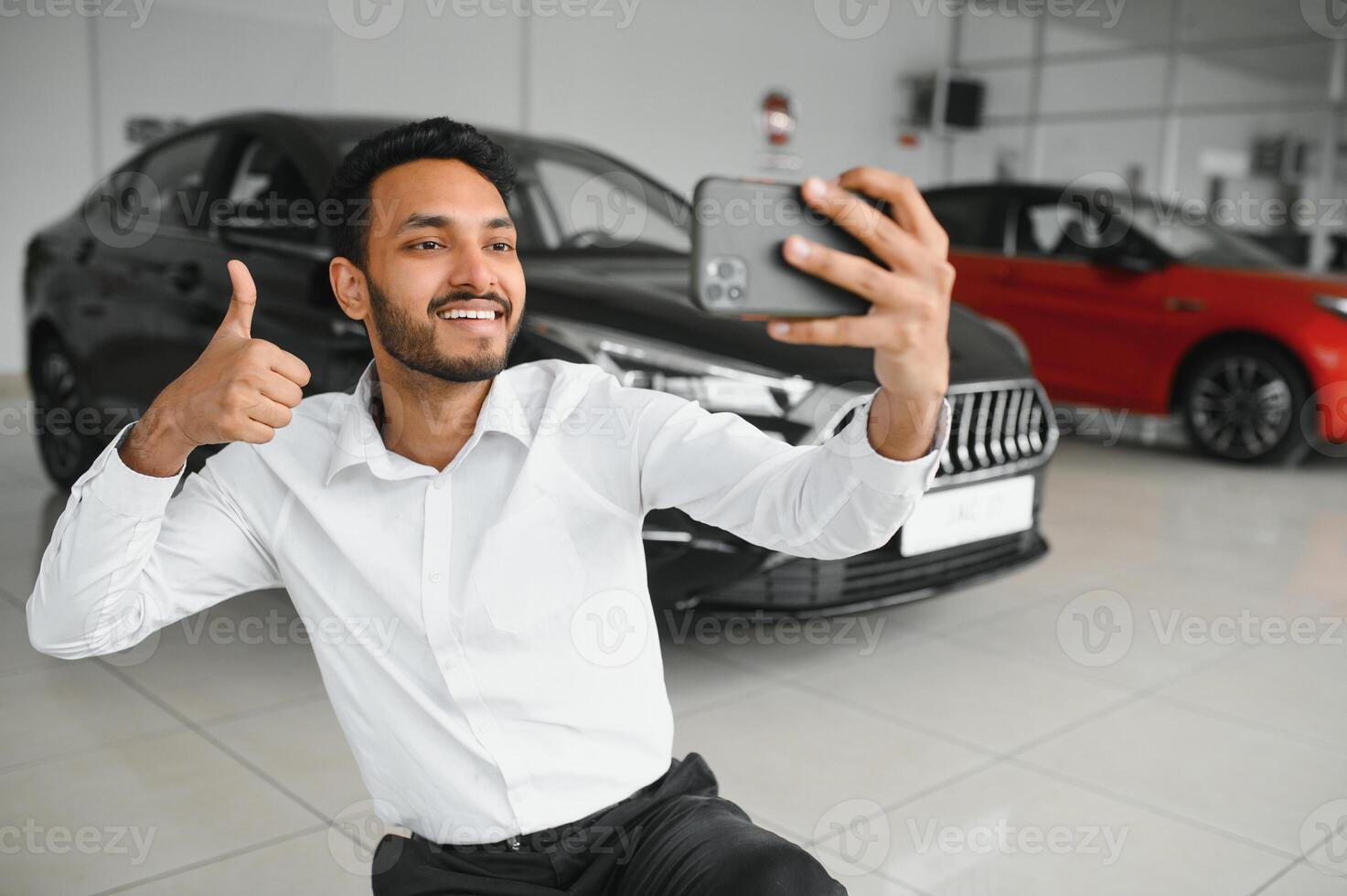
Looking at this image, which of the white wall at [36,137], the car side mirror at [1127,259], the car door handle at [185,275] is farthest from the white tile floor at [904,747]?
the white wall at [36,137]

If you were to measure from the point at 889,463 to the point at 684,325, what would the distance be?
155cm

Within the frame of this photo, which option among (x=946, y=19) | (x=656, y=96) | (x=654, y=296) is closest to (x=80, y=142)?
(x=656, y=96)

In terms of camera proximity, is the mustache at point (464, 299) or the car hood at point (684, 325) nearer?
the mustache at point (464, 299)

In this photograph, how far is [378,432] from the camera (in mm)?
1283

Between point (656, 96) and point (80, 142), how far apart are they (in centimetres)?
402

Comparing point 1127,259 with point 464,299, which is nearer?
point 464,299

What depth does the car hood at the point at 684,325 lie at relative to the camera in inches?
95.2

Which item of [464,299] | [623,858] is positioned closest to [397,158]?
A: [464,299]

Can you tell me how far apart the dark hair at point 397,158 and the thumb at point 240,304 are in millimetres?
210

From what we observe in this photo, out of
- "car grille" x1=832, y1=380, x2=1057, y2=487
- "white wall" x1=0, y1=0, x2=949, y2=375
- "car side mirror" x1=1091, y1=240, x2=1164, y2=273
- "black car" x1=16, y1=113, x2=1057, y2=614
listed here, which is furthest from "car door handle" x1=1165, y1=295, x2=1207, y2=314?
"white wall" x1=0, y1=0, x2=949, y2=375

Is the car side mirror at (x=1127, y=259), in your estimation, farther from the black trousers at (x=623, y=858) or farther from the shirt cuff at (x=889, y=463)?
the shirt cuff at (x=889, y=463)

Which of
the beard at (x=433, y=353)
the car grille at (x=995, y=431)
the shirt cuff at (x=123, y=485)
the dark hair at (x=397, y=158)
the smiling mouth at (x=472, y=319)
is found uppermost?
the dark hair at (x=397, y=158)

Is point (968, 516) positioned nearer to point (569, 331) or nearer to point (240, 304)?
point (569, 331)

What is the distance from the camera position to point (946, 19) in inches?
433
